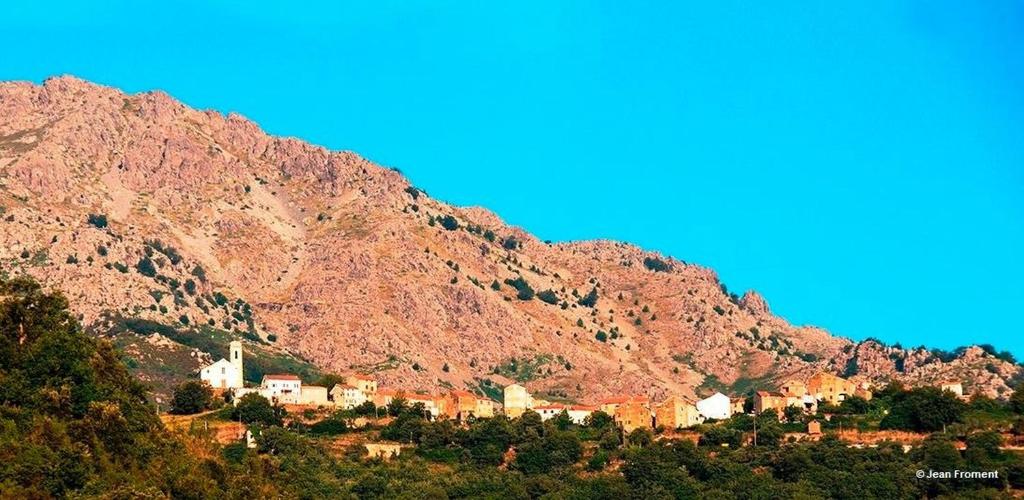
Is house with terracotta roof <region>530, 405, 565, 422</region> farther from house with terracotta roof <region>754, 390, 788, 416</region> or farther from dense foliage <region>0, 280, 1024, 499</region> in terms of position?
house with terracotta roof <region>754, 390, 788, 416</region>

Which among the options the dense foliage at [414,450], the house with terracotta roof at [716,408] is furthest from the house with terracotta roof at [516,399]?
the house with terracotta roof at [716,408]

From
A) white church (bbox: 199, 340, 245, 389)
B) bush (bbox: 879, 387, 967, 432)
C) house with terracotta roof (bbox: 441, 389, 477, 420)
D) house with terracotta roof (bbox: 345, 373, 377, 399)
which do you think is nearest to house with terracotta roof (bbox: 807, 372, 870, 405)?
bush (bbox: 879, 387, 967, 432)

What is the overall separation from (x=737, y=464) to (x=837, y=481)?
11.8 meters

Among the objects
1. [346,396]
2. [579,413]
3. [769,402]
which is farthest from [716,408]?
[346,396]

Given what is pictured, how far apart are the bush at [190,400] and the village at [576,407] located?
3351 millimetres

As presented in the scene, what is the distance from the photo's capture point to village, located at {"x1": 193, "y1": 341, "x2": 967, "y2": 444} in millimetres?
153500

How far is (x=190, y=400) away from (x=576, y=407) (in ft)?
169

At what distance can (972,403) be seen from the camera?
139 m

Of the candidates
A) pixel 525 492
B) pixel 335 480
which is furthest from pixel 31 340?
pixel 525 492

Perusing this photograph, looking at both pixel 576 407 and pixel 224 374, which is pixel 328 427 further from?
pixel 576 407

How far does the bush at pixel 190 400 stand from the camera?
14038 cm

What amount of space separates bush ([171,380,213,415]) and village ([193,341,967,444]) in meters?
3.35

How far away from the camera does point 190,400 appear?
141 m

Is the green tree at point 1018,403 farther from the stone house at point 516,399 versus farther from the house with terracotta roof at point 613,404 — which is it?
the stone house at point 516,399
